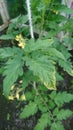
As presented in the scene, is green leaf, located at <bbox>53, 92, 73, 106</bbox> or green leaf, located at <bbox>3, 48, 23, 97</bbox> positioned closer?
green leaf, located at <bbox>3, 48, 23, 97</bbox>

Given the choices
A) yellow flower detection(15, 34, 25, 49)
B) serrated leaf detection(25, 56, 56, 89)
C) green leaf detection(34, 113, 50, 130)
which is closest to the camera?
serrated leaf detection(25, 56, 56, 89)

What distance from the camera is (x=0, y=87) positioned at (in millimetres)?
2535

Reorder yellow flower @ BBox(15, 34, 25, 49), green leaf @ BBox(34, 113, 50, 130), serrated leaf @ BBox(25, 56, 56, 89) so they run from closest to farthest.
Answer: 1. serrated leaf @ BBox(25, 56, 56, 89)
2. yellow flower @ BBox(15, 34, 25, 49)
3. green leaf @ BBox(34, 113, 50, 130)

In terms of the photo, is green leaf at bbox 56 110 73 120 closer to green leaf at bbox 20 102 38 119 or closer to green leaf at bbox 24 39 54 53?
green leaf at bbox 20 102 38 119

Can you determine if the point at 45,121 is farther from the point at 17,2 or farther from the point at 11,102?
the point at 17,2

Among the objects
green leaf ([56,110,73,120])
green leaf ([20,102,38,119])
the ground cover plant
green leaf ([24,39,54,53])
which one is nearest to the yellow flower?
the ground cover plant

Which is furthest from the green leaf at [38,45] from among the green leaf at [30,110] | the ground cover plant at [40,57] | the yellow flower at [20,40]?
the green leaf at [30,110]

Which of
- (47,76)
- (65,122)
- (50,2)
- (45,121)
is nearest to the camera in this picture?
(47,76)

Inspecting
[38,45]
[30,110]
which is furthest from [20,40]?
[30,110]

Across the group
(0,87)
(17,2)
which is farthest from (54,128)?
(17,2)

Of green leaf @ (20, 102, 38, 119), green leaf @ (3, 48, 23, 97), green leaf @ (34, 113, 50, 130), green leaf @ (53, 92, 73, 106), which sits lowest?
green leaf @ (34, 113, 50, 130)

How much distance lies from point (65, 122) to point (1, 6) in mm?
1231

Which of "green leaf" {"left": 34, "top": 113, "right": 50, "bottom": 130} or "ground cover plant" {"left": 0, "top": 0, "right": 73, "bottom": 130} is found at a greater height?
"ground cover plant" {"left": 0, "top": 0, "right": 73, "bottom": 130}

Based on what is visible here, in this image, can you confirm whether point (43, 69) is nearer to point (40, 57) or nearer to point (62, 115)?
point (40, 57)
